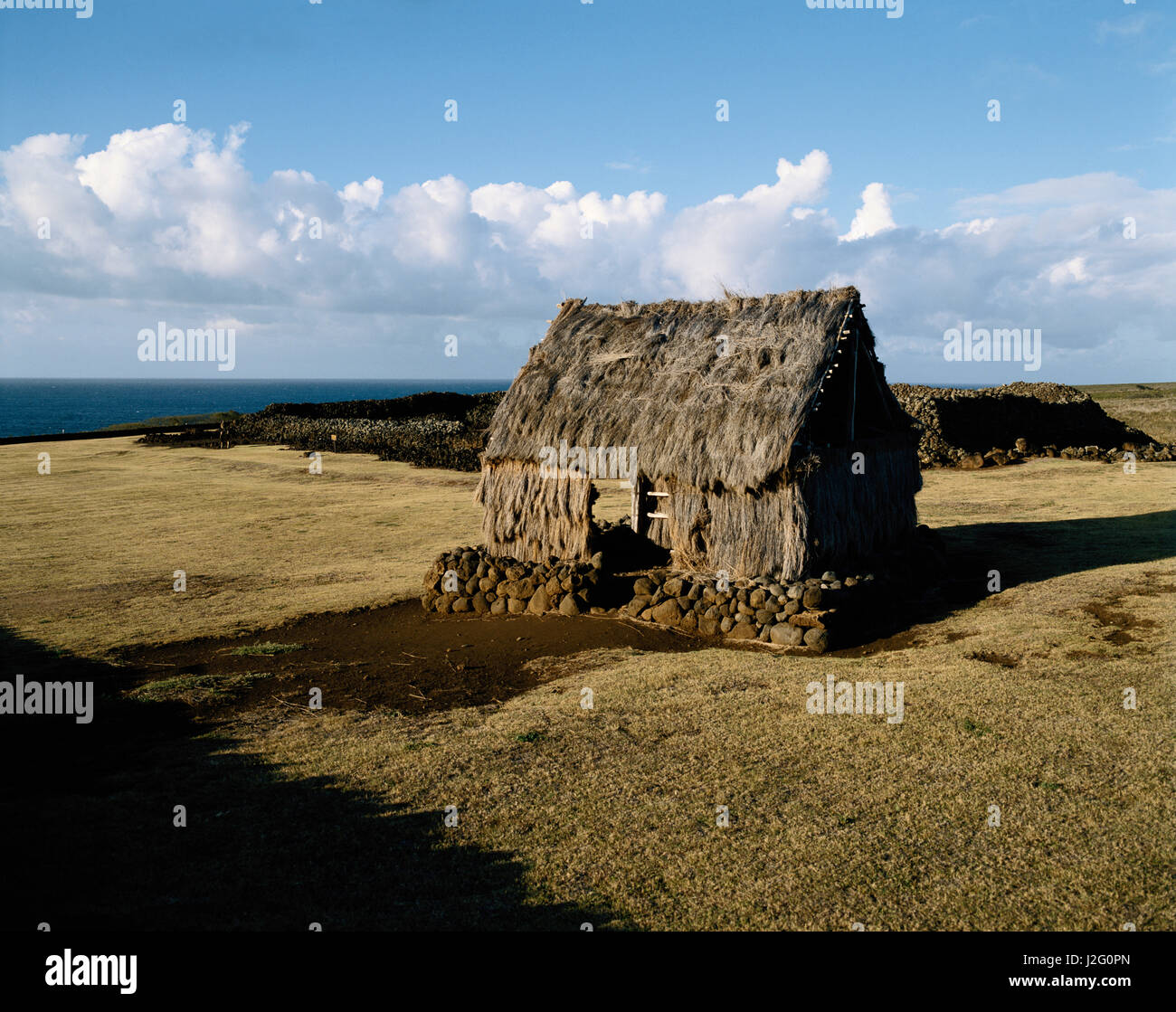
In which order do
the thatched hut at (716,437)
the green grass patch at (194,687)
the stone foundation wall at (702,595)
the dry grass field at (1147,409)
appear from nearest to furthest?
the green grass patch at (194,687), the stone foundation wall at (702,595), the thatched hut at (716,437), the dry grass field at (1147,409)

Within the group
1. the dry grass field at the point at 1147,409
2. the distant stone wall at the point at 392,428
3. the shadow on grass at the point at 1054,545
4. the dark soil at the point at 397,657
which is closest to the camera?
the dark soil at the point at 397,657

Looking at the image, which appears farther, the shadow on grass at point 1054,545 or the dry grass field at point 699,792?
the shadow on grass at point 1054,545

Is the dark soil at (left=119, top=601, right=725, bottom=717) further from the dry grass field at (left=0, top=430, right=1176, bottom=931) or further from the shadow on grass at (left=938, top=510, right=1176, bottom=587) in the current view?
the shadow on grass at (left=938, top=510, right=1176, bottom=587)

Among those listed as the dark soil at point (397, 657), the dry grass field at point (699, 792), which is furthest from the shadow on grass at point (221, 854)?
the dark soil at point (397, 657)

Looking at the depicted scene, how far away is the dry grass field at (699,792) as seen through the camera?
5566mm

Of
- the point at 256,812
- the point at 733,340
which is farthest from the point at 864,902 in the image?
the point at 733,340

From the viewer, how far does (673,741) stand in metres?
8.35

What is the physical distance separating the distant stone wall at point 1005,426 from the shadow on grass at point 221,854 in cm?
2853

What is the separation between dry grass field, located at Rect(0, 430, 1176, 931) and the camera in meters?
5.57

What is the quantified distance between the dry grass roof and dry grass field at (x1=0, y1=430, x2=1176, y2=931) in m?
3.47

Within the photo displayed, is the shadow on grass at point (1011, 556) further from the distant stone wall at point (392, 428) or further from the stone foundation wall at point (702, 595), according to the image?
the distant stone wall at point (392, 428)

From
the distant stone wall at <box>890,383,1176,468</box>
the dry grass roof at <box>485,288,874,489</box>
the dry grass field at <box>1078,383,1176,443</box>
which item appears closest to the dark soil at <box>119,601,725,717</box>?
the dry grass roof at <box>485,288,874,489</box>

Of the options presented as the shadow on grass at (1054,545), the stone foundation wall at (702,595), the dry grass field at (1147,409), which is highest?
the dry grass field at (1147,409)
